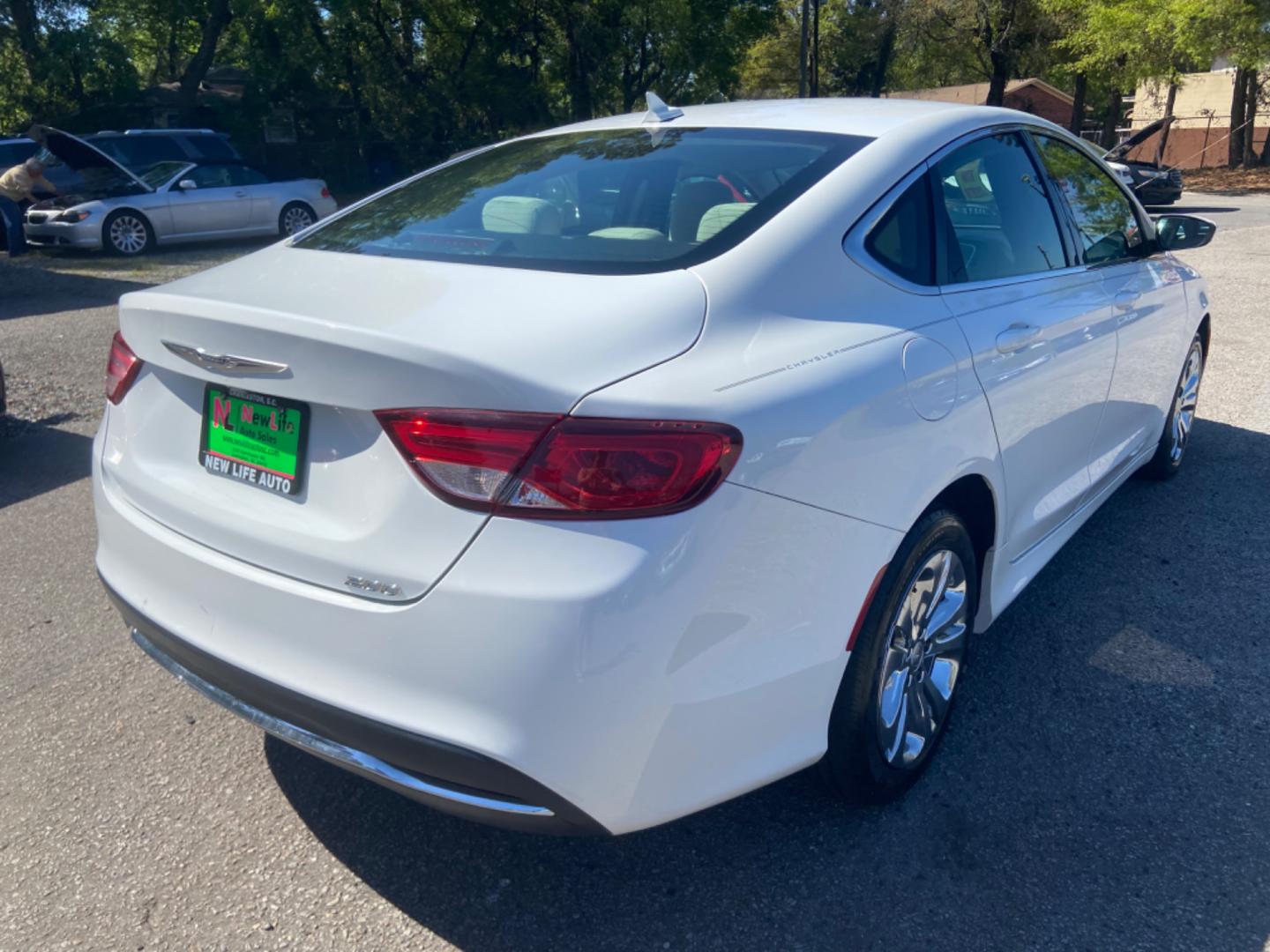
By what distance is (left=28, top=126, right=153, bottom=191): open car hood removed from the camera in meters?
13.8

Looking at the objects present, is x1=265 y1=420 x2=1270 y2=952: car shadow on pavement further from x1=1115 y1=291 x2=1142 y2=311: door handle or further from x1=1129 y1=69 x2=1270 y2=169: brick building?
x1=1129 y1=69 x2=1270 y2=169: brick building

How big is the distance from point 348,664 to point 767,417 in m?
0.95

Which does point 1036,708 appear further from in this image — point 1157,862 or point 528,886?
point 528,886

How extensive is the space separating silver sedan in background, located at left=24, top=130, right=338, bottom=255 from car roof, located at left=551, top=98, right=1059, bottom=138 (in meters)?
12.5

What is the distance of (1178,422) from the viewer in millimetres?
5109

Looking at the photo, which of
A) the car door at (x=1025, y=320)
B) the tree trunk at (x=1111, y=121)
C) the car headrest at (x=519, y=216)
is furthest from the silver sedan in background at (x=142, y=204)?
the tree trunk at (x=1111, y=121)

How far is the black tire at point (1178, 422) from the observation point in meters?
4.96

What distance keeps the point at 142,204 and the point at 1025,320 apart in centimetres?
1430

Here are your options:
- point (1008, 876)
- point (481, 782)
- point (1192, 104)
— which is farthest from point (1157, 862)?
point (1192, 104)

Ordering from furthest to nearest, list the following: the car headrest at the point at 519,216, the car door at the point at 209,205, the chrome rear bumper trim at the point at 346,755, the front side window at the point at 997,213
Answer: the car door at the point at 209,205 < the front side window at the point at 997,213 < the car headrest at the point at 519,216 < the chrome rear bumper trim at the point at 346,755

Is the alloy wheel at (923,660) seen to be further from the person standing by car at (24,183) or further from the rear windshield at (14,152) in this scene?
the rear windshield at (14,152)

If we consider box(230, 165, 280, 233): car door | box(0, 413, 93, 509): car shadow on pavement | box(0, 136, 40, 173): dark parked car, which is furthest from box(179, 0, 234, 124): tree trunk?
box(0, 413, 93, 509): car shadow on pavement

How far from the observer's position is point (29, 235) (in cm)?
1481

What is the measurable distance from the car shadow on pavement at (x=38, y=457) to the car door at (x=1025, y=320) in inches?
176
